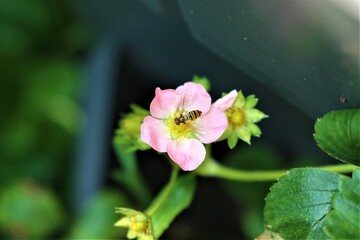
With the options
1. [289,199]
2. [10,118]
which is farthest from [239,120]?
[10,118]

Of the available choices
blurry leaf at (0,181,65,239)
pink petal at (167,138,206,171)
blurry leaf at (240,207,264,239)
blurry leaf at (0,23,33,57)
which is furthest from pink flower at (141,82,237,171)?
blurry leaf at (0,23,33,57)

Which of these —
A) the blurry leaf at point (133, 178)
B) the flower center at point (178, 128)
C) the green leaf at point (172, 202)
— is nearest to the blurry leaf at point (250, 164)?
the blurry leaf at point (133, 178)

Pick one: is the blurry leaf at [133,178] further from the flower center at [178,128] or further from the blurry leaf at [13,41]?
the blurry leaf at [13,41]

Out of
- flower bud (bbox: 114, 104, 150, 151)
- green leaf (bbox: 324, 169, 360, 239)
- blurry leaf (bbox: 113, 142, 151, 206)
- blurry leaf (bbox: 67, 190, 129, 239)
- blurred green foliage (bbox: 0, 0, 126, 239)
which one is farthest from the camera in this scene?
blurred green foliage (bbox: 0, 0, 126, 239)

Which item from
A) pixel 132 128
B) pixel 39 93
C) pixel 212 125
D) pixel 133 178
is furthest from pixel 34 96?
pixel 212 125

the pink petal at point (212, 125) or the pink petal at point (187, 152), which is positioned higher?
the pink petal at point (212, 125)

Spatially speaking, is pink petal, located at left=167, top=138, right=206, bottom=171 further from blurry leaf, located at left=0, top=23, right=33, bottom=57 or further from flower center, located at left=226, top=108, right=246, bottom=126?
blurry leaf, located at left=0, top=23, right=33, bottom=57
